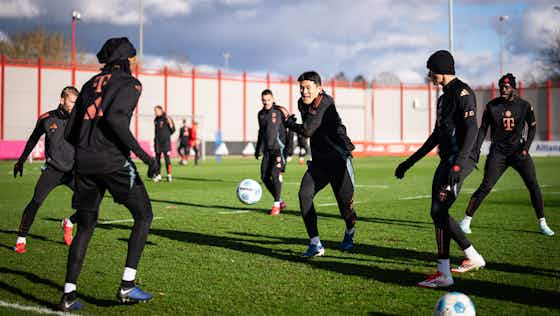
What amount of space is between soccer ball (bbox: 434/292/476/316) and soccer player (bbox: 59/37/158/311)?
7.89ft

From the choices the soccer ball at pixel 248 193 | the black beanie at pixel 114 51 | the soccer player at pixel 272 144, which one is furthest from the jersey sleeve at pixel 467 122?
the soccer player at pixel 272 144

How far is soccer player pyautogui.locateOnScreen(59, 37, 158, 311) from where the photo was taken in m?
5.00

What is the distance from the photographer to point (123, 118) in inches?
196

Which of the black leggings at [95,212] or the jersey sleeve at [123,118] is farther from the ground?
the jersey sleeve at [123,118]

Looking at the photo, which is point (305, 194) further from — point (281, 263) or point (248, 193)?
point (248, 193)

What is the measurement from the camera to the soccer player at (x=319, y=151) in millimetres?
7238

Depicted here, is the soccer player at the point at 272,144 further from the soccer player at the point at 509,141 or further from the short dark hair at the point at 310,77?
the short dark hair at the point at 310,77

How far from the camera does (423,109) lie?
2242 inches

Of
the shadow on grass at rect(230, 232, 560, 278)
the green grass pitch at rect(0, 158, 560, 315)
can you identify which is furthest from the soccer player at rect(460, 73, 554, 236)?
the shadow on grass at rect(230, 232, 560, 278)

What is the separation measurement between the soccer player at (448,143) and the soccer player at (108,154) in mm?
2685

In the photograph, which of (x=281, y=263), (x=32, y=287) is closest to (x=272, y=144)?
(x=281, y=263)

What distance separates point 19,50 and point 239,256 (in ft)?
189

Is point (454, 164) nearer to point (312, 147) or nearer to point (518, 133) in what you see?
point (312, 147)

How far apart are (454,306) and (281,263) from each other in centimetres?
291
